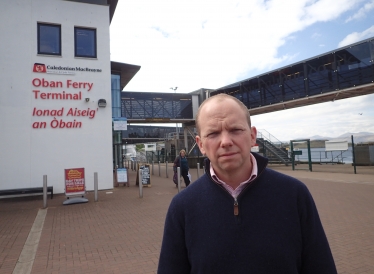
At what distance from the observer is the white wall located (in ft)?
37.7

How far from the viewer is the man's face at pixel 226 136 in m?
1.47

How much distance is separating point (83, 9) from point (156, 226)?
36.8 ft

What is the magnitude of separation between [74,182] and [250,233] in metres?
9.88

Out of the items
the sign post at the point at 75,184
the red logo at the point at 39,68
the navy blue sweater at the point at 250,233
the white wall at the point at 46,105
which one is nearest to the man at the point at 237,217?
the navy blue sweater at the point at 250,233

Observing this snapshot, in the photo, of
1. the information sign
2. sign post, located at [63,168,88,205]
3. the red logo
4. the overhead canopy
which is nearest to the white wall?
the red logo

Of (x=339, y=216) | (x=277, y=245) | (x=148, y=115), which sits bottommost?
(x=339, y=216)

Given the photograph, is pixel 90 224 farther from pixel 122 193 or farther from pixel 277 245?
pixel 277 245

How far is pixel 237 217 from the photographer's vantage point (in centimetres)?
143

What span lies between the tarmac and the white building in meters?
1.89

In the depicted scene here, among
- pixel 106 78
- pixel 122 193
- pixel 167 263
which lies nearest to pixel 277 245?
pixel 167 263

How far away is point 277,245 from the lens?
1366mm

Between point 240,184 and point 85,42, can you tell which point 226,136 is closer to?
point 240,184

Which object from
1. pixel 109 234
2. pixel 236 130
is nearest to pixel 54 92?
pixel 109 234

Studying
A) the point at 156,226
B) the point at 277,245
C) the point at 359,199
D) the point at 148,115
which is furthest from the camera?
the point at 148,115
